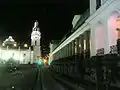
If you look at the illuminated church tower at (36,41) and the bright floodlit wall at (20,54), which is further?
the illuminated church tower at (36,41)

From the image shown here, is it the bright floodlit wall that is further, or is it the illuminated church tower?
the illuminated church tower

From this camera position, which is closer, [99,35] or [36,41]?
[99,35]

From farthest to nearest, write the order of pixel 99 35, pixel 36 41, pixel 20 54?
pixel 36 41, pixel 20 54, pixel 99 35

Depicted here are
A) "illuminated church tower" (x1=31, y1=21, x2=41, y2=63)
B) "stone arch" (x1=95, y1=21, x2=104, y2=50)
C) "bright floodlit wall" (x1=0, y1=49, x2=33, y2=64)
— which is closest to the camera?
"stone arch" (x1=95, y1=21, x2=104, y2=50)

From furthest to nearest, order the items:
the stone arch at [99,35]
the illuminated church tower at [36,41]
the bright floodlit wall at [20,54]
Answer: the illuminated church tower at [36,41] < the bright floodlit wall at [20,54] < the stone arch at [99,35]

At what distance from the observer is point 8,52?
11881 cm

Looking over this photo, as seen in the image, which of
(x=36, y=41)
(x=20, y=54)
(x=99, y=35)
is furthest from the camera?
(x=36, y=41)

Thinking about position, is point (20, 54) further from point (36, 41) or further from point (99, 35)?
point (99, 35)

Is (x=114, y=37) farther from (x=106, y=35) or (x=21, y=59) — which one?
(x=21, y=59)

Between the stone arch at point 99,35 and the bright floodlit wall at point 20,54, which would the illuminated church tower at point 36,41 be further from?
the stone arch at point 99,35

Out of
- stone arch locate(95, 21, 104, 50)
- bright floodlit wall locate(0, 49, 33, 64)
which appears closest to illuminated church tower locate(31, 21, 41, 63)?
bright floodlit wall locate(0, 49, 33, 64)

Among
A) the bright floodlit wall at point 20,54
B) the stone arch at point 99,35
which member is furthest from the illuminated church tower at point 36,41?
the stone arch at point 99,35

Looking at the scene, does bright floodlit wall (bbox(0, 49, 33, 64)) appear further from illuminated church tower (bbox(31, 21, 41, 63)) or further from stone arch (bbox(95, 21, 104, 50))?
stone arch (bbox(95, 21, 104, 50))

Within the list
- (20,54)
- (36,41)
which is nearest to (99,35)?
(20,54)
